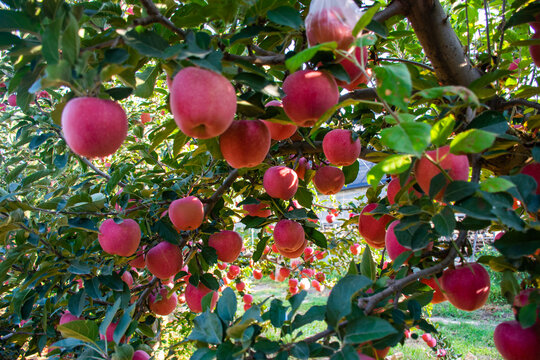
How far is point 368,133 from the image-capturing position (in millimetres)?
1664

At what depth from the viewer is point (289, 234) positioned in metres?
1.52

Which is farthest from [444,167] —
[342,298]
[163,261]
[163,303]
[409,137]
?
[163,303]

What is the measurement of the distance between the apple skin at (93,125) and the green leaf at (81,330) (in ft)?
1.58

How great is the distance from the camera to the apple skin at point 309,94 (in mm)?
836

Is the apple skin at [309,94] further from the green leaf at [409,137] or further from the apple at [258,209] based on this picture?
→ the apple at [258,209]

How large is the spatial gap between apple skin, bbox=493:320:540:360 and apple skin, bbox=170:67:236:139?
0.78m

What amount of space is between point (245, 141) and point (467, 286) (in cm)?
71

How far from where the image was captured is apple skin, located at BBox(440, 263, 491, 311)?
0.94 metres

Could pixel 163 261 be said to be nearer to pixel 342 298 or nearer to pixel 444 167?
pixel 342 298

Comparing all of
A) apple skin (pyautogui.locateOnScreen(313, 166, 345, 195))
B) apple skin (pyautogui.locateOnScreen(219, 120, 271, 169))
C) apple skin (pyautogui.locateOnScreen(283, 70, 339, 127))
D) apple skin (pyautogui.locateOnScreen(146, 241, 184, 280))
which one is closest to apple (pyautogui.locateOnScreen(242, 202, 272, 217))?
apple skin (pyautogui.locateOnScreen(313, 166, 345, 195))

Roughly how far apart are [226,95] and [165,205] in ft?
3.49

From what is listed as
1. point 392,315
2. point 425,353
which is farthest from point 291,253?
point 425,353

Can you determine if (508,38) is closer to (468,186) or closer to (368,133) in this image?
(368,133)

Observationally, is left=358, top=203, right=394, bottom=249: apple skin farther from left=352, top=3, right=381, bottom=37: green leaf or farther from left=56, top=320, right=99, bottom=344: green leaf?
left=56, top=320, right=99, bottom=344: green leaf
